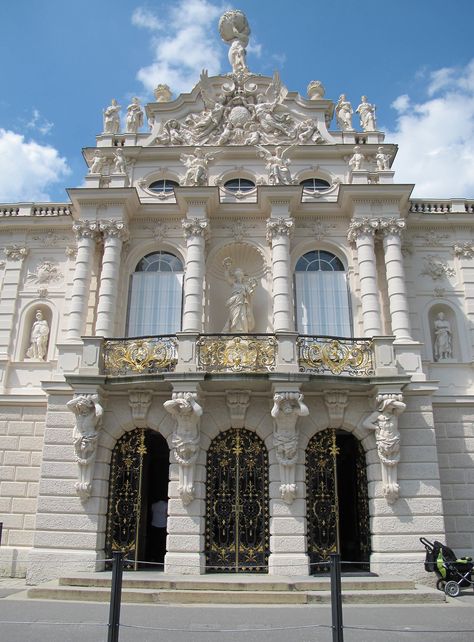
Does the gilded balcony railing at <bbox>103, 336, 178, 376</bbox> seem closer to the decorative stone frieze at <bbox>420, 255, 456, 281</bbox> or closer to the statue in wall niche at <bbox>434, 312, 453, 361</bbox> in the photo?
the statue in wall niche at <bbox>434, 312, 453, 361</bbox>

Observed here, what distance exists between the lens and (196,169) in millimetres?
20234

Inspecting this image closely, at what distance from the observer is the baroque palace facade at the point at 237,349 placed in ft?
51.6

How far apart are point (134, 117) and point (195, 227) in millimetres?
7127

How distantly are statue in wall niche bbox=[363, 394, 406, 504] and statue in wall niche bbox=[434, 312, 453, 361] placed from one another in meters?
4.27

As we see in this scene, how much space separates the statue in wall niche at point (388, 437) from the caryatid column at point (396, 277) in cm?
249

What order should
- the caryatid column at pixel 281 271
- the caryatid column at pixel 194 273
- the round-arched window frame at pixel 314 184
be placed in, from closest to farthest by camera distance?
the caryatid column at pixel 281 271, the caryatid column at pixel 194 273, the round-arched window frame at pixel 314 184

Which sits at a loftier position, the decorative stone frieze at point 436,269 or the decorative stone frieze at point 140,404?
the decorative stone frieze at point 436,269

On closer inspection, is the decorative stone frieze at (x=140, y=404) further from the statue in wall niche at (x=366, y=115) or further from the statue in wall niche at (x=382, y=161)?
the statue in wall niche at (x=366, y=115)

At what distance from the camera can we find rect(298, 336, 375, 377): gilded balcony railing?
53.8 ft

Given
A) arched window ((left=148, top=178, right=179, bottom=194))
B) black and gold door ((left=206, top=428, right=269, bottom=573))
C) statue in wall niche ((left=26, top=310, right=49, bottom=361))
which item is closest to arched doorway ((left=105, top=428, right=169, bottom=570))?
black and gold door ((left=206, top=428, right=269, bottom=573))

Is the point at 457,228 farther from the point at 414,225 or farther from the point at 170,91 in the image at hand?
the point at 170,91

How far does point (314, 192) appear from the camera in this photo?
70.1 ft

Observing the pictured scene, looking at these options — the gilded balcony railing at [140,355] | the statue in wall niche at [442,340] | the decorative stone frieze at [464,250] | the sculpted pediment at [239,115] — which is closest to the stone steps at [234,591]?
the gilded balcony railing at [140,355]

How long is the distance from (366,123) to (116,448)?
644 inches
